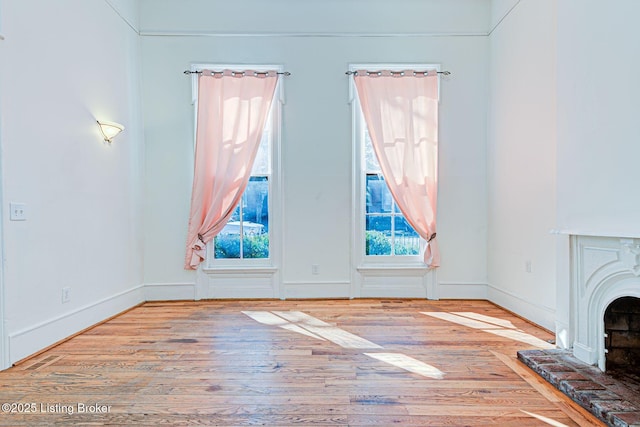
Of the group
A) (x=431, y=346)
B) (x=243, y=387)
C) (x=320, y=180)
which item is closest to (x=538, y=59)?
(x=320, y=180)

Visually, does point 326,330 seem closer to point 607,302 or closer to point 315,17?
point 607,302

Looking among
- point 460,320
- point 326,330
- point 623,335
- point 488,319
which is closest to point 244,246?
point 326,330

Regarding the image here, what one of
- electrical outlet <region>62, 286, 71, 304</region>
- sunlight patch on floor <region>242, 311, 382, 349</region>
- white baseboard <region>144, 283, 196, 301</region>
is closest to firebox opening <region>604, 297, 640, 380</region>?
sunlight patch on floor <region>242, 311, 382, 349</region>

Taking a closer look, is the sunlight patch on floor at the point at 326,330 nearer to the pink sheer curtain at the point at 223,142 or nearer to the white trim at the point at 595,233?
the pink sheer curtain at the point at 223,142

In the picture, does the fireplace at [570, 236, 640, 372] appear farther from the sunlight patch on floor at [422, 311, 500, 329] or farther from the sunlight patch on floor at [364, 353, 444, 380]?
the sunlight patch on floor at [364, 353, 444, 380]

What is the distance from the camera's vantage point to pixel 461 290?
14.7ft

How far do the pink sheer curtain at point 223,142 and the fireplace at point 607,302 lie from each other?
11.1 feet

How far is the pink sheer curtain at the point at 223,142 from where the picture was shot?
14.3 feet

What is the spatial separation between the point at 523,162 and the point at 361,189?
1.76 m

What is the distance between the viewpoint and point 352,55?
176 inches

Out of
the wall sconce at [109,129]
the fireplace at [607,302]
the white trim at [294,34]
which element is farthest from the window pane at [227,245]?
the fireplace at [607,302]

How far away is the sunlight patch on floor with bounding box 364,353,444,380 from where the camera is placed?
2.44 m

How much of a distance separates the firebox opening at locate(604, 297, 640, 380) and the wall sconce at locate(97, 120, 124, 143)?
4427mm

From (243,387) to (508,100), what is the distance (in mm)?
3803
